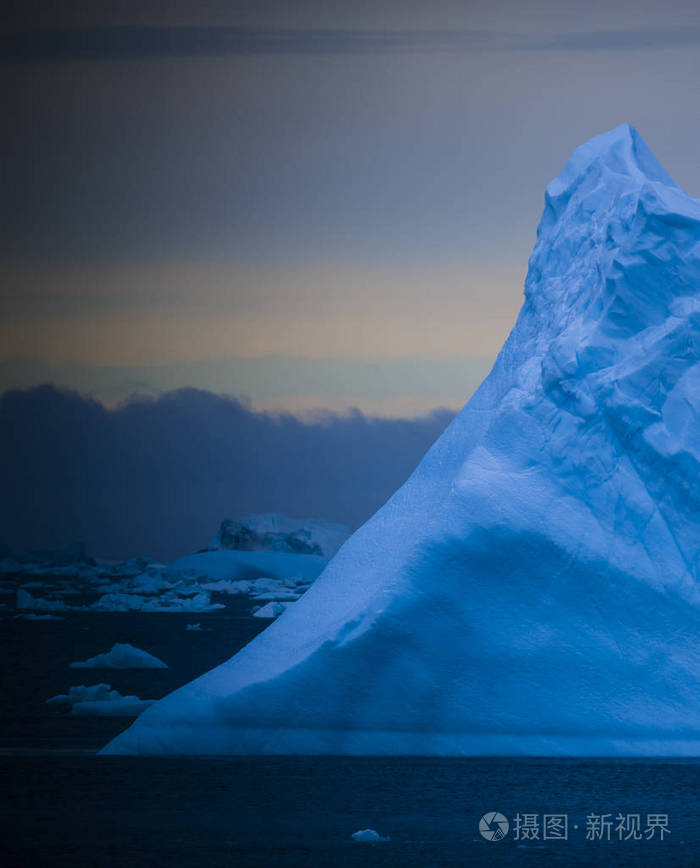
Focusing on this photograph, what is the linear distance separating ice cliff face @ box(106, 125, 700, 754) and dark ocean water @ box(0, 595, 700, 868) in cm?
32

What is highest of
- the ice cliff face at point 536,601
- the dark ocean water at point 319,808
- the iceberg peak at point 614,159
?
the iceberg peak at point 614,159

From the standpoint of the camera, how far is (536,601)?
33.5ft

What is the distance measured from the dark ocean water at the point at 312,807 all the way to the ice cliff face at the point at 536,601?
1.04 feet

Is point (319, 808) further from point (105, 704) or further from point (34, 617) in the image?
point (34, 617)

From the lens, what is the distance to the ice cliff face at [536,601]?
9.96 meters

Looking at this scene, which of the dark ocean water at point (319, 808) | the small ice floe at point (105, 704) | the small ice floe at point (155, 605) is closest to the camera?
the dark ocean water at point (319, 808)

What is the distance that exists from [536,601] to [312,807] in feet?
8.80

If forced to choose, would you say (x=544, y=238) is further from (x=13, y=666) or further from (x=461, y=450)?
(x=13, y=666)

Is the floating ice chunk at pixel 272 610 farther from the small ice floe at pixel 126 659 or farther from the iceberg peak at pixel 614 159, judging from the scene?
the iceberg peak at pixel 614 159

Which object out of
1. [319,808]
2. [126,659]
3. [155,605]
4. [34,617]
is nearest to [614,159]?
[319,808]

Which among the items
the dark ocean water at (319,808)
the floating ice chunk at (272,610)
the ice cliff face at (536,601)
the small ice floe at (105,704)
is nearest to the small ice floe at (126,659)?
the small ice floe at (105,704)

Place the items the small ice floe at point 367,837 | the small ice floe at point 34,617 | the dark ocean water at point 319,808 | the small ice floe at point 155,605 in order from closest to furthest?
the dark ocean water at point 319,808 < the small ice floe at point 367,837 < the small ice floe at point 34,617 < the small ice floe at point 155,605

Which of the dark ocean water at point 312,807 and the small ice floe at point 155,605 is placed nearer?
the dark ocean water at point 312,807

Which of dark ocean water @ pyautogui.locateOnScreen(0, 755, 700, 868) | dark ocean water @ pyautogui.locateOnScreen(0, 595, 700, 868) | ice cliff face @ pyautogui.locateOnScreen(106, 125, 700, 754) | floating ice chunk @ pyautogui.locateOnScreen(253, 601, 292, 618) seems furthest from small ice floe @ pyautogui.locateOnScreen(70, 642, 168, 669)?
floating ice chunk @ pyautogui.locateOnScreen(253, 601, 292, 618)
